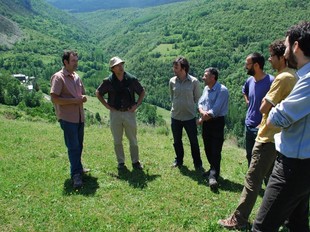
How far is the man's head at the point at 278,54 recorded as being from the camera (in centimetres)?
577

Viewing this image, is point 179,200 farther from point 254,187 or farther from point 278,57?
point 278,57

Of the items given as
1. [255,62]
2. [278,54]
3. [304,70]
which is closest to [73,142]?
[255,62]

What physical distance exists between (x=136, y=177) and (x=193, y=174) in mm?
1406

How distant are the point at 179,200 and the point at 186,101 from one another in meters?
2.50

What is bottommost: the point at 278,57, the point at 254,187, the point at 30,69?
the point at 30,69

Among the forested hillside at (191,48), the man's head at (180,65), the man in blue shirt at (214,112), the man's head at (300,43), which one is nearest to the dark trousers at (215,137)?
the man in blue shirt at (214,112)

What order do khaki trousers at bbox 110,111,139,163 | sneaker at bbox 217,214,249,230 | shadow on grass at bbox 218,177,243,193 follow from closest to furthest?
sneaker at bbox 217,214,249,230 → shadow on grass at bbox 218,177,243,193 → khaki trousers at bbox 110,111,139,163

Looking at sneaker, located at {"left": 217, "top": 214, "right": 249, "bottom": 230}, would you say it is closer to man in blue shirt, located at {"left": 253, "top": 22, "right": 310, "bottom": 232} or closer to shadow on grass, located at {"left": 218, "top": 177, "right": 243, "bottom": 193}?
man in blue shirt, located at {"left": 253, "top": 22, "right": 310, "bottom": 232}

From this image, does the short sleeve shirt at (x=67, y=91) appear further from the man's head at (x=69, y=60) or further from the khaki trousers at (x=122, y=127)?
the khaki trousers at (x=122, y=127)

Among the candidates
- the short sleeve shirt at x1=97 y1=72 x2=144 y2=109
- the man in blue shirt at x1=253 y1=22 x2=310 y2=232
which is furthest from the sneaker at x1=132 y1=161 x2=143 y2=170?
the man in blue shirt at x1=253 y1=22 x2=310 y2=232

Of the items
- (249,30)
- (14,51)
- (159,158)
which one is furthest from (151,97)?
(159,158)

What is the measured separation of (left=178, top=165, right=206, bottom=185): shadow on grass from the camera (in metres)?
8.05

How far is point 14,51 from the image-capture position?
164000 millimetres

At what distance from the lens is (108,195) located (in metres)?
7.22
